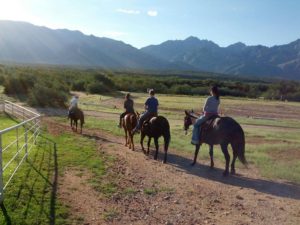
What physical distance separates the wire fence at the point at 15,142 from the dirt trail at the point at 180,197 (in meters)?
1.42

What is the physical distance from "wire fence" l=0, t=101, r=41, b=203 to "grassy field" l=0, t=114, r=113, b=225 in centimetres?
17

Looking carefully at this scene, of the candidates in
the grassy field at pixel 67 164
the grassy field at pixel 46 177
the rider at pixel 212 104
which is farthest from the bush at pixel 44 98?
the rider at pixel 212 104

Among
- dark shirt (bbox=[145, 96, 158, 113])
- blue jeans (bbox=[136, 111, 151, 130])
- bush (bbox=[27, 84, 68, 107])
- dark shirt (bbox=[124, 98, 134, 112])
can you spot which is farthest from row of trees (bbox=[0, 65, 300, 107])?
dark shirt (bbox=[145, 96, 158, 113])

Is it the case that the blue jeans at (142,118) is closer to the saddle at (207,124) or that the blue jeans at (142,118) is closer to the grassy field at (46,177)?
the grassy field at (46,177)

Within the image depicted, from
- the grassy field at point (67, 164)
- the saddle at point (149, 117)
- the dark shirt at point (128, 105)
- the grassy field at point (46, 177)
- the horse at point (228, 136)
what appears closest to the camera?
the grassy field at point (46, 177)

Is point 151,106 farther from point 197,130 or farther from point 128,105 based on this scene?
point 128,105

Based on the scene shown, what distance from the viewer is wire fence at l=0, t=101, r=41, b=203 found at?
10.5 m

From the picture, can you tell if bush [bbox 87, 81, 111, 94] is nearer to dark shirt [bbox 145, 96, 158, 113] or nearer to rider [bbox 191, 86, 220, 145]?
dark shirt [bbox 145, 96, 158, 113]

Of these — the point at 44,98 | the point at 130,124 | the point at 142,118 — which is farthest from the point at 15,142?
the point at 44,98

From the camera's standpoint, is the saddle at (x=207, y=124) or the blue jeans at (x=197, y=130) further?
the blue jeans at (x=197, y=130)

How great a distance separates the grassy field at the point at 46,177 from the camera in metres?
8.37

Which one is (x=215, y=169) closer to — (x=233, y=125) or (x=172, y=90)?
(x=233, y=125)

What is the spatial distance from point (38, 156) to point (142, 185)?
14.8 feet

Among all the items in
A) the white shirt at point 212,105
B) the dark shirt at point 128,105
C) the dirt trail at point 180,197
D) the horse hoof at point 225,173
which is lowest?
the dirt trail at point 180,197
